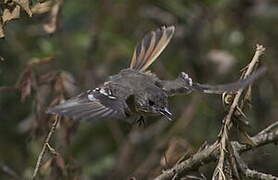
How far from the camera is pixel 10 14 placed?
2.64 m

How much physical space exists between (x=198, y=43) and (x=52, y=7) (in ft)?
6.02

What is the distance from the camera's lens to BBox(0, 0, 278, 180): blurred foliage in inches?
176

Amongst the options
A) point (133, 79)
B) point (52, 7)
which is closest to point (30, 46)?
point (52, 7)

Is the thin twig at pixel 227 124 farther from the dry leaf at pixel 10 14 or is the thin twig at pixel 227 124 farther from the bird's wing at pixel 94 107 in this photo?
the dry leaf at pixel 10 14

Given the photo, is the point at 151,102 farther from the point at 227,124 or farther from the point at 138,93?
the point at 227,124

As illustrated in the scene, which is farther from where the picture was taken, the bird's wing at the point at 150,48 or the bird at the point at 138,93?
the bird's wing at the point at 150,48

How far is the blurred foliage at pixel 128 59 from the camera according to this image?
4.47m

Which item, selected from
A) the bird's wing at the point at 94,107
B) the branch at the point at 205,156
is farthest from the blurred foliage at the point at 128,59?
the branch at the point at 205,156

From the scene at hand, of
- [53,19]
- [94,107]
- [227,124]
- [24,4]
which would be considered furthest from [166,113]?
[53,19]

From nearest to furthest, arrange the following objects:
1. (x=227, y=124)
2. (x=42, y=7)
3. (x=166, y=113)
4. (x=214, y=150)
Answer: (x=227, y=124)
(x=214, y=150)
(x=166, y=113)
(x=42, y=7)

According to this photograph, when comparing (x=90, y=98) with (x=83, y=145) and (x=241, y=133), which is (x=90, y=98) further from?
(x=83, y=145)

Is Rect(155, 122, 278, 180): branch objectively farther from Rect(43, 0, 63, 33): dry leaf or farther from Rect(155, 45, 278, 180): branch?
Rect(43, 0, 63, 33): dry leaf

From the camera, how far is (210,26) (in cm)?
489

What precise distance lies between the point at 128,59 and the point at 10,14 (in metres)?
2.20
